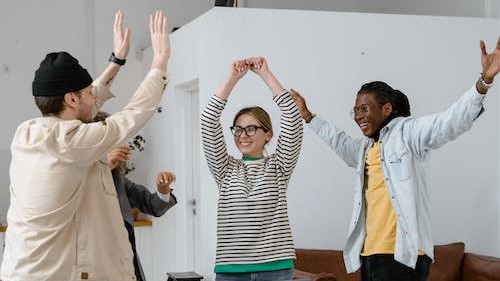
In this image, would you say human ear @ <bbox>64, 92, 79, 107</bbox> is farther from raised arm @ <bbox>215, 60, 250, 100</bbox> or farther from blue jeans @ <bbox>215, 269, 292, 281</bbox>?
blue jeans @ <bbox>215, 269, 292, 281</bbox>

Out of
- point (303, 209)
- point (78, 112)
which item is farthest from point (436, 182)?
point (78, 112)

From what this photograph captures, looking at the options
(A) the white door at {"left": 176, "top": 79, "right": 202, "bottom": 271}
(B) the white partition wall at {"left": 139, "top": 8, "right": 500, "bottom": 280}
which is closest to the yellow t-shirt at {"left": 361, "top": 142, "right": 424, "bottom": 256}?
(B) the white partition wall at {"left": 139, "top": 8, "right": 500, "bottom": 280}

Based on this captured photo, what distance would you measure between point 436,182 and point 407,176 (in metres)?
2.30

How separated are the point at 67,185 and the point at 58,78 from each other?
13.8 inches

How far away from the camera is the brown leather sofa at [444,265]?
16.4 feet

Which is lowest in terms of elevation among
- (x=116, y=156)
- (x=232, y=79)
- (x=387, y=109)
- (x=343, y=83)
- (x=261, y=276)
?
(x=261, y=276)

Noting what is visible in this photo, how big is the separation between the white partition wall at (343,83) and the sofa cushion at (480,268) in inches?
14.6

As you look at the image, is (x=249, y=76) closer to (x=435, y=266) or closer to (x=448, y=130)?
(x=435, y=266)

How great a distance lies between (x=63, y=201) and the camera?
2.45 meters

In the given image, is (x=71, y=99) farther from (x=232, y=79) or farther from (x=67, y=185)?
(x=232, y=79)

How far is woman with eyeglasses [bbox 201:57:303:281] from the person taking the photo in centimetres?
310

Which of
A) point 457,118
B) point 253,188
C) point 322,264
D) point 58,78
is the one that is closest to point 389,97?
point 457,118

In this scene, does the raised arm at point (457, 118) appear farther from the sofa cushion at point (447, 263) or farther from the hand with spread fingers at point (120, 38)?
the sofa cushion at point (447, 263)

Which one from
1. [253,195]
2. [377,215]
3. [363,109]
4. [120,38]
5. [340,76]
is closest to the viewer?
[120,38]
